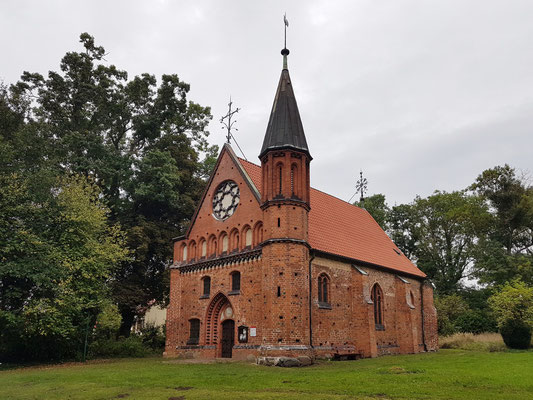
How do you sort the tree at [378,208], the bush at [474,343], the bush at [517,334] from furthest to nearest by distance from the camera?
the tree at [378,208] → the bush at [474,343] → the bush at [517,334]

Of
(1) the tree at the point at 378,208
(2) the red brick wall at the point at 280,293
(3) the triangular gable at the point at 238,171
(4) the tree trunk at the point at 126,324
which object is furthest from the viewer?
(1) the tree at the point at 378,208

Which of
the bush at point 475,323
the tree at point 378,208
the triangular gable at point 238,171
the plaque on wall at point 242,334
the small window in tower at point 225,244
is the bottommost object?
the plaque on wall at point 242,334

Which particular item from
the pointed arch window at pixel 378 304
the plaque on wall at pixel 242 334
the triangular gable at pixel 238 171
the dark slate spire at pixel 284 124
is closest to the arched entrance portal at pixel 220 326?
the plaque on wall at pixel 242 334

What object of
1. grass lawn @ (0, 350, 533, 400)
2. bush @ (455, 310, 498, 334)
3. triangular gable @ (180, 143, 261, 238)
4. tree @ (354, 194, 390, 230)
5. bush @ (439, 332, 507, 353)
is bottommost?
grass lawn @ (0, 350, 533, 400)

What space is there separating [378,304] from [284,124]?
1265 centimetres

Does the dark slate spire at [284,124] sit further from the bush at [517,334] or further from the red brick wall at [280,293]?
the bush at [517,334]

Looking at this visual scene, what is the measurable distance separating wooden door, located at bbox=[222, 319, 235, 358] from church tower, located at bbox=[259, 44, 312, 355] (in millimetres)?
3947

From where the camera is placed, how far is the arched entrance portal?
958 inches

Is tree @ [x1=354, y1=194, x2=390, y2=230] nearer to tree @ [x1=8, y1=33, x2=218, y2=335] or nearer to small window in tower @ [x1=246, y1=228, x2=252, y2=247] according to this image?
tree @ [x1=8, y1=33, x2=218, y2=335]

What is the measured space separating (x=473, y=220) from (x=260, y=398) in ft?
136

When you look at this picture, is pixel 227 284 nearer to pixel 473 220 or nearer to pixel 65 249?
pixel 65 249

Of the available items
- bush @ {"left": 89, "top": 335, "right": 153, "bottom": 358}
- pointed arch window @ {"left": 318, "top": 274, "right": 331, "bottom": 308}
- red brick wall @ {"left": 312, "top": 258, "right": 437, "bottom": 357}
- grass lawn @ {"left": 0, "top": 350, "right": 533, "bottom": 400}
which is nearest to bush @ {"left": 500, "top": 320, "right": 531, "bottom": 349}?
red brick wall @ {"left": 312, "top": 258, "right": 437, "bottom": 357}

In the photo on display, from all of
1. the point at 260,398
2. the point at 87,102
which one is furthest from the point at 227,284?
the point at 87,102

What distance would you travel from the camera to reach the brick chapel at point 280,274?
21.5m
